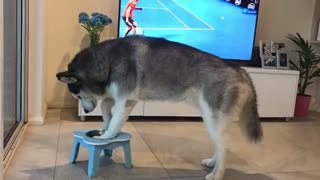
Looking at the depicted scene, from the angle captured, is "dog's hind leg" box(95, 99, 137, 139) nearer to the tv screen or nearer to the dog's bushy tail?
the dog's bushy tail

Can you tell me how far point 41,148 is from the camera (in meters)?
2.80

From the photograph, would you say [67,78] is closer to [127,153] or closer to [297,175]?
[127,153]

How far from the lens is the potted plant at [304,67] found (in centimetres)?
437

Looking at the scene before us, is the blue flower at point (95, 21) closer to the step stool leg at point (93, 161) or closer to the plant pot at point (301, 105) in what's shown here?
the step stool leg at point (93, 161)

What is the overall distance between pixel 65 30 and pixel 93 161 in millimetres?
2132

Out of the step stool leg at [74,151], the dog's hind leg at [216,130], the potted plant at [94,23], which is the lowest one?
the step stool leg at [74,151]

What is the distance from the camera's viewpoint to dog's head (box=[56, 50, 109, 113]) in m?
2.33

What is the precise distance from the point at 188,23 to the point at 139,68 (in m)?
1.93

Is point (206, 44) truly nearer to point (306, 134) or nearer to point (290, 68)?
point (290, 68)

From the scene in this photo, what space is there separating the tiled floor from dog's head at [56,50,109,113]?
51 cm

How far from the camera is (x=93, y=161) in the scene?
2.31 meters

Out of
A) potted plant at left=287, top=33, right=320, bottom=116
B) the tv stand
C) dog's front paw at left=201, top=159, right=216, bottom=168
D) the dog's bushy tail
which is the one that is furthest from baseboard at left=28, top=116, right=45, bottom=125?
potted plant at left=287, top=33, right=320, bottom=116

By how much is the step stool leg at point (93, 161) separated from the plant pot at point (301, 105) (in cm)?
290

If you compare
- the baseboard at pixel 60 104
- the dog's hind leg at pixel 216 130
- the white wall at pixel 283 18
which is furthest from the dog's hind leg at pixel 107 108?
the white wall at pixel 283 18
